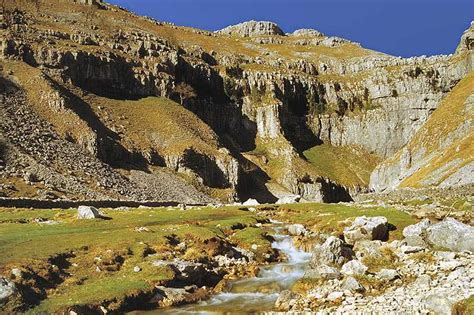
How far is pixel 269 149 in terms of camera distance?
7598 inches

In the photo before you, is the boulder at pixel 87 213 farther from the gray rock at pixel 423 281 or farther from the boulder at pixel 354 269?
the gray rock at pixel 423 281

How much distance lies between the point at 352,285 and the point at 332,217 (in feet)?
99.6

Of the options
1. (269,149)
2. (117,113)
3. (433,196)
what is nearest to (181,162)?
(117,113)

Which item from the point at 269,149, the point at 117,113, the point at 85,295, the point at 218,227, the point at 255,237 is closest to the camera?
the point at 85,295

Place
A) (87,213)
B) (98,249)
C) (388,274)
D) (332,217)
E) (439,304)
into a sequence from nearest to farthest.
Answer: (439,304) < (388,274) < (98,249) < (332,217) < (87,213)

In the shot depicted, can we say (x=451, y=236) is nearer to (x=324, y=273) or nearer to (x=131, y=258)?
(x=324, y=273)

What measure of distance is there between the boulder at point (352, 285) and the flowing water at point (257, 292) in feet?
15.5

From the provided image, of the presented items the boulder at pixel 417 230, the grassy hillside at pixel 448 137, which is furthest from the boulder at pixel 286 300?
the grassy hillside at pixel 448 137

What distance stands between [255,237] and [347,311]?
80.7 feet

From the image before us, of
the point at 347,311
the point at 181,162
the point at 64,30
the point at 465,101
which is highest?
the point at 64,30

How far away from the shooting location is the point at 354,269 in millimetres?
33344

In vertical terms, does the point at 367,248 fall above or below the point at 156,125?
below

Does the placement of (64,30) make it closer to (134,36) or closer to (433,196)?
(134,36)

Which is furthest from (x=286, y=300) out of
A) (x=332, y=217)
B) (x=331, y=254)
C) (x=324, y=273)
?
(x=332, y=217)
